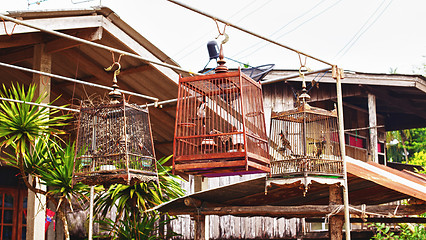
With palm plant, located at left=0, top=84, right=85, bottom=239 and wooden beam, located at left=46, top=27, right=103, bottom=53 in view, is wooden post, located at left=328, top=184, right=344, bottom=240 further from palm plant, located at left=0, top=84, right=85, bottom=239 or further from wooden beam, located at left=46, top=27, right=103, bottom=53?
wooden beam, located at left=46, top=27, right=103, bottom=53

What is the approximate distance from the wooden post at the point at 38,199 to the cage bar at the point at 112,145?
139 centimetres

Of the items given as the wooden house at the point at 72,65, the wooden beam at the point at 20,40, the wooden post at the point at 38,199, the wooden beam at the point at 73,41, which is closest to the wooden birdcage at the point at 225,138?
the wooden house at the point at 72,65

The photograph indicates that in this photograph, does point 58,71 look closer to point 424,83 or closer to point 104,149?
point 104,149

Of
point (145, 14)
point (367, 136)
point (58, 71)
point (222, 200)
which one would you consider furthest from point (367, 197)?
point (145, 14)

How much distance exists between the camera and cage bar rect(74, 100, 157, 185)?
6.04m

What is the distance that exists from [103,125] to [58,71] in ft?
14.3

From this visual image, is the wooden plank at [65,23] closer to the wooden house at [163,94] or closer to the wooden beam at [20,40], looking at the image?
the wooden house at [163,94]

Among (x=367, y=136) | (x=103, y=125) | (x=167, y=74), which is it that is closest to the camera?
(x=103, y=125)

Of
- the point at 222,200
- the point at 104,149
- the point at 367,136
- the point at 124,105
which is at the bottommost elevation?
the point at 222,200

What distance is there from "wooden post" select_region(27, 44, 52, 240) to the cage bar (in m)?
1.39

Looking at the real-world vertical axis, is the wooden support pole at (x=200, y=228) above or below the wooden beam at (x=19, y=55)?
below

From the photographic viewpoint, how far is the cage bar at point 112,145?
19.8 feet

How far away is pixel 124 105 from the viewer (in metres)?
6.04

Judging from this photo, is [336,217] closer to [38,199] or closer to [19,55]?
[38,199]
